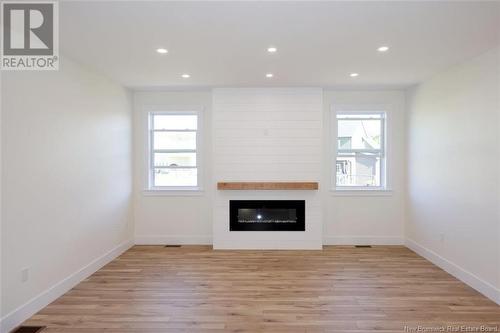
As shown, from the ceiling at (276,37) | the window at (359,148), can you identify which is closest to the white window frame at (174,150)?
the ceiling at (276,37)

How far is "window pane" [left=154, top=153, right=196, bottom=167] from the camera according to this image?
5.34m

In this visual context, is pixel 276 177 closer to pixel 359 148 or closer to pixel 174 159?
pixel 359 148

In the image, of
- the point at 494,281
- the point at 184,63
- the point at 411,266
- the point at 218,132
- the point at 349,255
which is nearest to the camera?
the point at 494,281

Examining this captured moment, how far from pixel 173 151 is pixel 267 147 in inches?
66.3

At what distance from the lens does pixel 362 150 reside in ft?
17.2

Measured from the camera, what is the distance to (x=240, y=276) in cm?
378

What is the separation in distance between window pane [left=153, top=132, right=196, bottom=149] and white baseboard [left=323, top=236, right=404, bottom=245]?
2.88 m

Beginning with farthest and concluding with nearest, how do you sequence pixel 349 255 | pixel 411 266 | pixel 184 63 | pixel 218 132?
1. pixel 218 132
2. pixel 349 255
3. pixel 411 266
4. pixel 184 63

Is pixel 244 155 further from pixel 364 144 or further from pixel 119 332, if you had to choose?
pixel 119 332

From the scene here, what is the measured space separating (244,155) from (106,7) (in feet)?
10.00

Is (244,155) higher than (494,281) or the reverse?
higher

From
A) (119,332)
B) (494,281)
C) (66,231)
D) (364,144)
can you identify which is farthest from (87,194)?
(494,281)

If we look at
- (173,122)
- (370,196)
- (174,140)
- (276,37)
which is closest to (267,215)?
(370,196)

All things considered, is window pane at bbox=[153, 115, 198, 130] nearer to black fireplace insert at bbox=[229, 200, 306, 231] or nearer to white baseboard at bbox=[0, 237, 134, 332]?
black fireplace insert at bbox=[229, 200, 306, 231]
